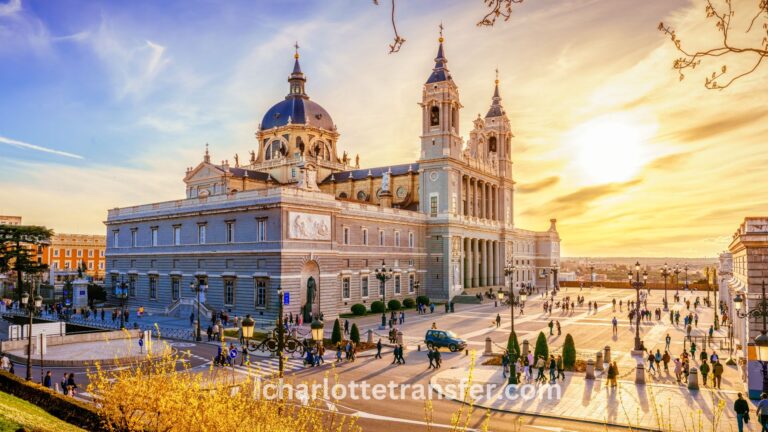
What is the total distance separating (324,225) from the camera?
170 feet

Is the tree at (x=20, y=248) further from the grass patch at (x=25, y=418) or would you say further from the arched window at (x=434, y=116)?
the grass patch at (x=25, y=418)

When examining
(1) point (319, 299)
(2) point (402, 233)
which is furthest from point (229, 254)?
(2) point (402, 233)

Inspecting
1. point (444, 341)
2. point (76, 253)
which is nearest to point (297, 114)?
point (444, 341)

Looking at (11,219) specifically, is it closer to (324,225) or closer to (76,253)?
(76,253)

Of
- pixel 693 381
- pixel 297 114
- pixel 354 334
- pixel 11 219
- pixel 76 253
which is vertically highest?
pixel 297 114

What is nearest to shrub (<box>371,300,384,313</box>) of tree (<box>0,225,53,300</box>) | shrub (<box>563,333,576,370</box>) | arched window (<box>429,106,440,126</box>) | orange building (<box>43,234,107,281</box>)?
arched window (<box>429,106,440,126</box>)

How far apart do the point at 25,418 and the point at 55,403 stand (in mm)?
3006

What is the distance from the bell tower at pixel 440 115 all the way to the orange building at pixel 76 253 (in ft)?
208

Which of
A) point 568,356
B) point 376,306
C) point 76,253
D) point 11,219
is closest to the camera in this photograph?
point 568,356

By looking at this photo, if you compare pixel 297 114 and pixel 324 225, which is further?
pixel 297 114

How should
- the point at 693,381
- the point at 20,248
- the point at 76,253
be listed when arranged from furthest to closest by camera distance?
the point at 76,253
the point at 20,248
the point at 693,381

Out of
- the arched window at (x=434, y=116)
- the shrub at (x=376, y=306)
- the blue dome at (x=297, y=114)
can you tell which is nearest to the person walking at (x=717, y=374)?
the shrub at (x=376, y=306)

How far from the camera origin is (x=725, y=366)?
3108 cm

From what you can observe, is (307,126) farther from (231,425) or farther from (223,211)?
(231,425)
